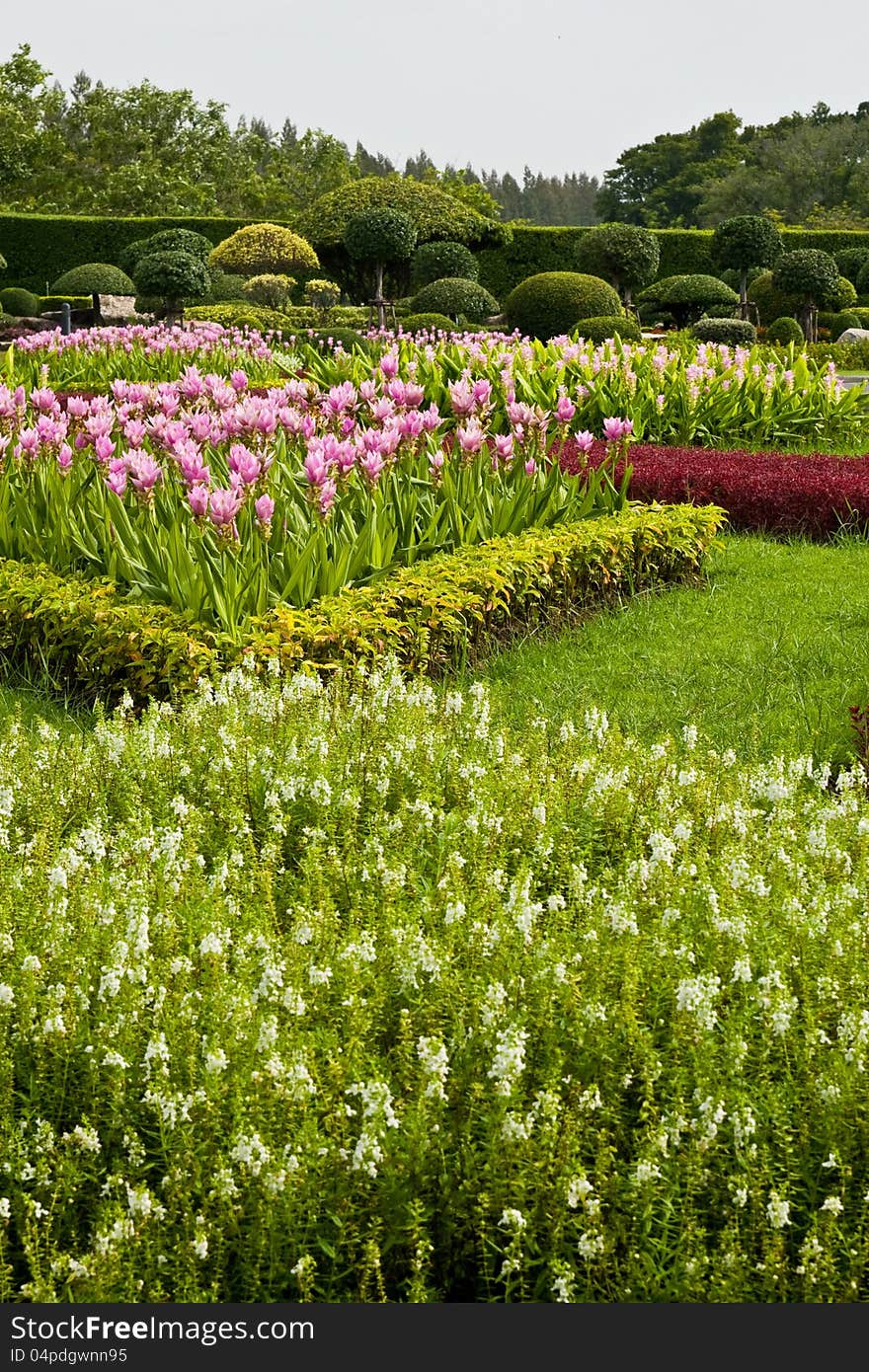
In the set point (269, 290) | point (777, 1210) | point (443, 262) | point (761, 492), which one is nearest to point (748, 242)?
point (443, 262)

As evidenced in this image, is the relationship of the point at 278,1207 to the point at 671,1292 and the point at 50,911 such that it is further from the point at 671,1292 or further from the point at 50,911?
the point at 50,911

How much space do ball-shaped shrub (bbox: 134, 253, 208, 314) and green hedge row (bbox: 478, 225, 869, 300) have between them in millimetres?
14666

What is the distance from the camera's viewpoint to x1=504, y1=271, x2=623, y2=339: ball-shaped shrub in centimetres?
2761

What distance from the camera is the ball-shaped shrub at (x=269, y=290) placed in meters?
34.3

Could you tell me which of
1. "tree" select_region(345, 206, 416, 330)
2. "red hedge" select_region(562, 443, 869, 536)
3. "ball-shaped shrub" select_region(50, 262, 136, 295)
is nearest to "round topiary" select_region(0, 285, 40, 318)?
"ball-shaped shrub" select_region(50, 262, 136, 295)

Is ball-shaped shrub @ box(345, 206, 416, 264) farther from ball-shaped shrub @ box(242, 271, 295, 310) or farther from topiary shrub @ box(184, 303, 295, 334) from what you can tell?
topiary shrub @ box(184, 303, 295, 334)

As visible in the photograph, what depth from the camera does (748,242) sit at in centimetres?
3631

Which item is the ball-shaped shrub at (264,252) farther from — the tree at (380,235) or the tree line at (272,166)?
the tree line at (272,166)

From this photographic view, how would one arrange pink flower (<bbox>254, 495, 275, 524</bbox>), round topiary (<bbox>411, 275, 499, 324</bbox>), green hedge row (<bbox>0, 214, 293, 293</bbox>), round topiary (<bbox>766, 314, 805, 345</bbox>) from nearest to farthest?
pink flower (<bbox>254, 495, 275, 524</bbox>), round topiary (<bbox>411, 275, 499, 324</bbox>), round topiary (<bbox>766, 314, 805, 345</bbox>), green hedge row (<bbox>0, 214, 293, 293</bbox>)

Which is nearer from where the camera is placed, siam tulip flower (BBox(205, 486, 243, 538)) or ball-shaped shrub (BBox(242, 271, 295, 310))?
siam tulip flower (BBox(205, 486, 243, 538))

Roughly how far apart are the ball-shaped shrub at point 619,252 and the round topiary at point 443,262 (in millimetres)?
2982

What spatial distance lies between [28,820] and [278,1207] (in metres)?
2.20

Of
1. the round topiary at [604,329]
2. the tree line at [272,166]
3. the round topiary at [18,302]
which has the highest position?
the tree line at [272,166]

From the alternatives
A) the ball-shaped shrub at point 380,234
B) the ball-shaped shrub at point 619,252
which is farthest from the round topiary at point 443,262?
the ball-shaped shrub at point 619,252
